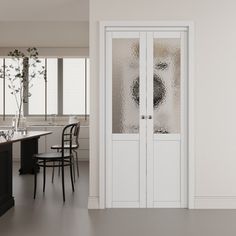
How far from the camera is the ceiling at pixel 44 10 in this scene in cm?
509

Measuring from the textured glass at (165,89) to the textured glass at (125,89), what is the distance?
207 millimetres

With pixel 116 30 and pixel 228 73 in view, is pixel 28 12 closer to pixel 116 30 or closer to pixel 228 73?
pixel 116 30

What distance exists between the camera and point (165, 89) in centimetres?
418

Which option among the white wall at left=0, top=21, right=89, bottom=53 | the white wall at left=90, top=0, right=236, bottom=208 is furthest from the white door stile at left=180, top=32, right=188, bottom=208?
the white wall at left=0, top=21, right=89, bottom=53

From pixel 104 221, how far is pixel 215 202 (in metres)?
1.28

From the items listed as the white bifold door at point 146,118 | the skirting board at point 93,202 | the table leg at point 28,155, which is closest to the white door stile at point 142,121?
the white bifold door at point 146,118

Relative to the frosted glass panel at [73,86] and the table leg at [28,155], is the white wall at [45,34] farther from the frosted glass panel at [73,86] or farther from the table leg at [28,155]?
the table leg at [28,155]

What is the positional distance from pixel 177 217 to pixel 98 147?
110 cm

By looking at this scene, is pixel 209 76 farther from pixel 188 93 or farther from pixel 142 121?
pixel 142 121

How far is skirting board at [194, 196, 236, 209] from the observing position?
13.4 ft

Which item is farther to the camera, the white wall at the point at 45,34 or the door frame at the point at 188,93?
the white wall at the point at 45,34

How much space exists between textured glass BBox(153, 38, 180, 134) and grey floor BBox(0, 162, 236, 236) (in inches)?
36.0

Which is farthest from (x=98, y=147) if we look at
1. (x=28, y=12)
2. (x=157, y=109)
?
(x=28, y=12)

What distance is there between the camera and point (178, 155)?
415 cm
